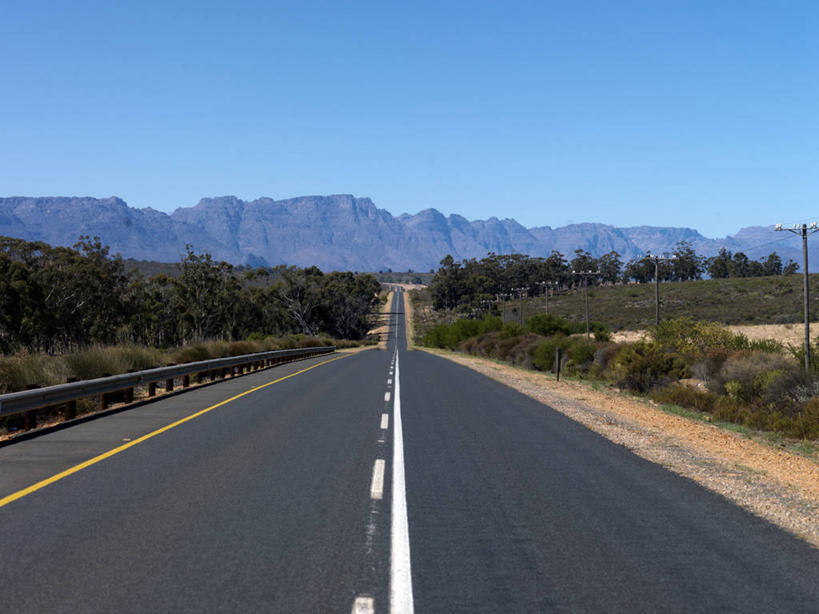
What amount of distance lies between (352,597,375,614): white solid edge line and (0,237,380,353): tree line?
63.4 feet

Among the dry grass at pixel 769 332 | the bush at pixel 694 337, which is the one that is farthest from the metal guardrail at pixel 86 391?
the dry grass at pixel 769 332

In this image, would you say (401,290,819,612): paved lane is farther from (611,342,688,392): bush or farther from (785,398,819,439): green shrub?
(611,342,688,392): bush

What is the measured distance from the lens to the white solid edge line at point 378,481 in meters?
7.41

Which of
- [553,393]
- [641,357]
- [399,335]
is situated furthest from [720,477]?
[399,335]

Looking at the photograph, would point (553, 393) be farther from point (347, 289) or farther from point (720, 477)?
point (347, 289)

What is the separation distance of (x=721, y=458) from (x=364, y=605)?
769cm

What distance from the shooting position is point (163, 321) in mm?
69875

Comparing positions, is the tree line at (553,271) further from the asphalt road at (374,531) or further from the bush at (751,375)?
the asphalt road at (374,531)

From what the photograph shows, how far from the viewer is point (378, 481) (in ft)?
26.4

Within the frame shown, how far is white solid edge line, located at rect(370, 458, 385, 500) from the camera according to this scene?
741 centimetres

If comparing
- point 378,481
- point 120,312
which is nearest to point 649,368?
point 378,481

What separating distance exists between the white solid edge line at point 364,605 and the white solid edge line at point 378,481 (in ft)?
8.90

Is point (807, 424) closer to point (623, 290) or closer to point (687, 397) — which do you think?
point (687, 397)

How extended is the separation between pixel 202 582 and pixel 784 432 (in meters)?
Answer: 12.7
